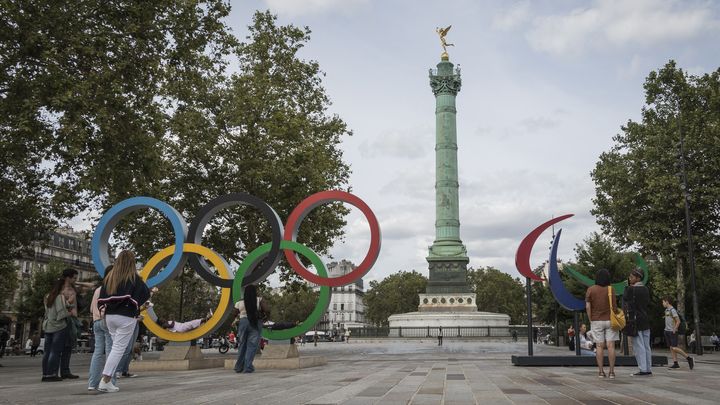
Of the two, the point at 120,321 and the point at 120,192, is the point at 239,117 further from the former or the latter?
the point at 120,321

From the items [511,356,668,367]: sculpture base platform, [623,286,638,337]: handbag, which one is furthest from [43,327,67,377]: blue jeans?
[623,286,638,337]: handbag

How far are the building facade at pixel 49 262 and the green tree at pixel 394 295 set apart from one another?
170ft

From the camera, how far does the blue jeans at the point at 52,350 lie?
1121 cm

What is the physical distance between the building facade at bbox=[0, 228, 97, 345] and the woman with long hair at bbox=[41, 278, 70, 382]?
193 ft

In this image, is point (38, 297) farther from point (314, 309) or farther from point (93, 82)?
point (314, 309)

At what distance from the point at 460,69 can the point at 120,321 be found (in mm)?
65752

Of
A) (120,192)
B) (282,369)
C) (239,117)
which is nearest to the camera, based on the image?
(282,369)

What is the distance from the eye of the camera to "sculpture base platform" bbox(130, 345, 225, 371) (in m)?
15.8

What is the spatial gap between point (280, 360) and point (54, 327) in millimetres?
5991

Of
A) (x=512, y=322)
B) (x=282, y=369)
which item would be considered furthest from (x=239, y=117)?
(x=512, y=322)

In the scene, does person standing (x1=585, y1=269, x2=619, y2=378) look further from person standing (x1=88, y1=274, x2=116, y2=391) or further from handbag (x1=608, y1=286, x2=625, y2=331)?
person standing (x1=88, y1=274, x2=116, y2=391)

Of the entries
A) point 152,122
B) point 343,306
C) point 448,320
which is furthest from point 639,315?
point 343,306

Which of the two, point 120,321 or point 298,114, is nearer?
point 120,321

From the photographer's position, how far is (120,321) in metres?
8.67
